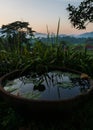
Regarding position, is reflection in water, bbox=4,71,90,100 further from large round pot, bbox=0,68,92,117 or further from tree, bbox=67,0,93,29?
tree, bbox=67,0,93,29

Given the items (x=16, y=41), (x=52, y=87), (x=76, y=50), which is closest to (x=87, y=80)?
(x=52, y=87)

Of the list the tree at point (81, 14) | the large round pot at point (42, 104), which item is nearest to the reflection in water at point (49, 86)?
the large round pot at point (42, 104)

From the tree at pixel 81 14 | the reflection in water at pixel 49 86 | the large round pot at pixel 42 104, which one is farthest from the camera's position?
the tree at pixel 81 14

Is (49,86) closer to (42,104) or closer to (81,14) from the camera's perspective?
(42,104)

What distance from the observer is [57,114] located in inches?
164

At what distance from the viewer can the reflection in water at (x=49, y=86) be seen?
444 cm

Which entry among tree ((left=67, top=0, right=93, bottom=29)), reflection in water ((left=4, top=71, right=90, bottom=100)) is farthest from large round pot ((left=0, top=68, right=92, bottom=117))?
tree ((left=67, top=0, right=93, bottom=29))

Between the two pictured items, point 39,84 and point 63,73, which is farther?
point 63,73

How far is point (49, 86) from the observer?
4785mm

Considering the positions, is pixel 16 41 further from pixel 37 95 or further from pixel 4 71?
pixel 37 95

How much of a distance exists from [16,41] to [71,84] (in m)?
2.82

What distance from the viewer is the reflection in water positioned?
175 inches

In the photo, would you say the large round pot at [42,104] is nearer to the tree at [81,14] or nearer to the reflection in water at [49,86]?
the reflection in water at [49,86]

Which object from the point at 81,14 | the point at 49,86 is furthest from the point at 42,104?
the point at 81,14
